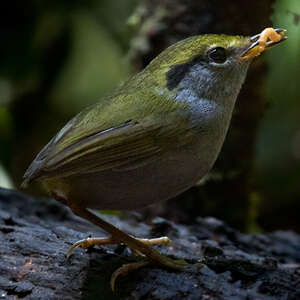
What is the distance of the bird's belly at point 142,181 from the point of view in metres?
2.45

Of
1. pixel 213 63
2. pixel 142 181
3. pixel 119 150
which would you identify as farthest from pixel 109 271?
pixel 213 63

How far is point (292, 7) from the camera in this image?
3570 mm

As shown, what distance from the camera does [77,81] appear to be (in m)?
6.30

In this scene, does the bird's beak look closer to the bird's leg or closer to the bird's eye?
the bird's eye

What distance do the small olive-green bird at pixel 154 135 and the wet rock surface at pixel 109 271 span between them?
13 centimetres

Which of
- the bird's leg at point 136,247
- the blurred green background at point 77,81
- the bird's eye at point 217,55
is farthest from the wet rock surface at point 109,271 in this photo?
the blurred green background at point 77,81

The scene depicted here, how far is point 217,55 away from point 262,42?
0.21 metres

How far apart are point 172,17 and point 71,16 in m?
2.25

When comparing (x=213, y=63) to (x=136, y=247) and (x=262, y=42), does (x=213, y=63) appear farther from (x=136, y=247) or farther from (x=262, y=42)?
(x=136, y=247)

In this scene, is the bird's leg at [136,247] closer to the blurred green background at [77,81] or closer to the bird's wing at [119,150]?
the bird's wing at [119,150]

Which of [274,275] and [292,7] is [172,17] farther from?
[274,275]

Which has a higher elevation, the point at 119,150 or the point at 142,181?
the point at 119,150

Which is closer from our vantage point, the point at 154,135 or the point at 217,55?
the point at 154,135

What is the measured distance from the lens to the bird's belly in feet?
8.04
